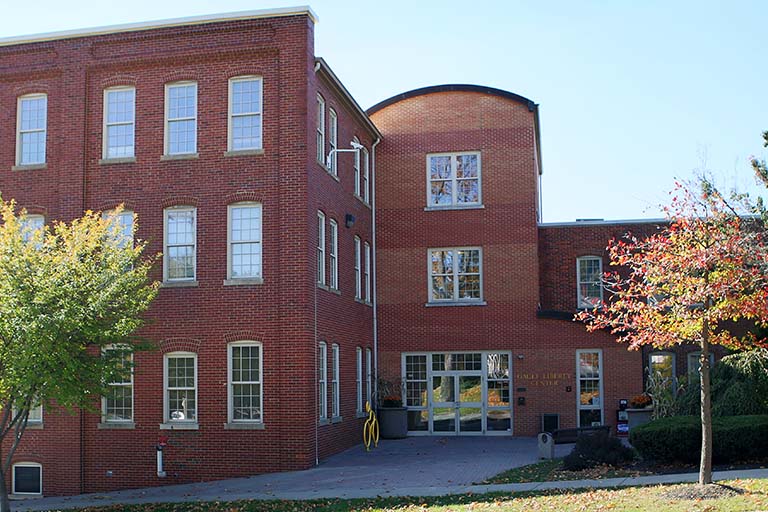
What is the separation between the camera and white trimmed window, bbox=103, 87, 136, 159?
80.0ft

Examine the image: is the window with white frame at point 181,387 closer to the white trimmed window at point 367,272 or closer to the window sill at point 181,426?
the window sill at point 181,426

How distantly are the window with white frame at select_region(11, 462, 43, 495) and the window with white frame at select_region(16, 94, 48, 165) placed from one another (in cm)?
797

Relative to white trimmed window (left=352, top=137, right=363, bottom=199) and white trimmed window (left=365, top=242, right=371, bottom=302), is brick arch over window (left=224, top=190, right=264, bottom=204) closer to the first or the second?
white trimmed window (left=352, top=137, right=363, bottom=199)

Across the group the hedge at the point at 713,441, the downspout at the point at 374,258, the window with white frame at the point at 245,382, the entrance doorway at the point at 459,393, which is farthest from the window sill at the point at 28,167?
the hedge at the point at 713,441

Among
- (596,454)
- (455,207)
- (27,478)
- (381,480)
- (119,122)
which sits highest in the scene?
(119,122)

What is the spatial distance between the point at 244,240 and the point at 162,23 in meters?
6.02

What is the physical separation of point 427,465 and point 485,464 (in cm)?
138

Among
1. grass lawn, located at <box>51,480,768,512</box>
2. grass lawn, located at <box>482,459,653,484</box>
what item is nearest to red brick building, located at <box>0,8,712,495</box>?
grass lawn, located at <box>51,480,768,512</box>

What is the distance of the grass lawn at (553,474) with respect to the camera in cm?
1861

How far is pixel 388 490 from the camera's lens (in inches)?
722

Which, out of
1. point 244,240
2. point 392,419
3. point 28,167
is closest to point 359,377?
point 392,419

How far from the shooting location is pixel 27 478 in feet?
78.2

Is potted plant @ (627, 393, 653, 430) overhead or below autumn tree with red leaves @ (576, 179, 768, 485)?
below

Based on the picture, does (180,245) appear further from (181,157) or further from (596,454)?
(596,454)
